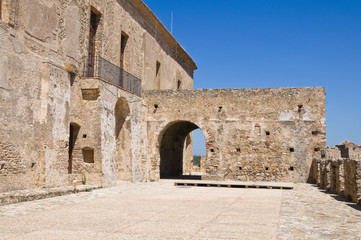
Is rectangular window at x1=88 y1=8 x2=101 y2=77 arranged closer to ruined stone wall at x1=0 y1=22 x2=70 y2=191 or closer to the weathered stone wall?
the weathered stone wall

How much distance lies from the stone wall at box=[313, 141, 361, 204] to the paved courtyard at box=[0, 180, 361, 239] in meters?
0.57

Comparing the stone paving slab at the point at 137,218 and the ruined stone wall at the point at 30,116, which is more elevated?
the ruined stone wall at the point at 30,116

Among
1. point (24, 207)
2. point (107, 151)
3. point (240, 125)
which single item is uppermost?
point (240, 125)

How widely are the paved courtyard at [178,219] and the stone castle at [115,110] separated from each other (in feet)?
7.93

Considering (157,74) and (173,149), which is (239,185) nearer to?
(173,149)

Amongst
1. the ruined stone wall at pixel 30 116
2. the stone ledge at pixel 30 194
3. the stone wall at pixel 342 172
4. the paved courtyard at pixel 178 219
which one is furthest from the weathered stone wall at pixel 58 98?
the stone wall at pixel 342 172

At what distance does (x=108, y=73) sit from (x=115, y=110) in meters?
1.90

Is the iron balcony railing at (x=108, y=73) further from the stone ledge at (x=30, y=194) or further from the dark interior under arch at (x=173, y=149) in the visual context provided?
the stone ledge at (x=30, y=194)

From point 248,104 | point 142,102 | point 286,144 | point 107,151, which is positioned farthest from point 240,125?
point 107,151

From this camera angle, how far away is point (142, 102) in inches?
679

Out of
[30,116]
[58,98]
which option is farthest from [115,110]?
[30,116]

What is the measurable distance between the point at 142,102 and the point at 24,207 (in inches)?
391

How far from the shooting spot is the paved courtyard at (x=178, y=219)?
17.3 ft

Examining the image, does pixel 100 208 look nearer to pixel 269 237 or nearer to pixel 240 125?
pixel 269 237
